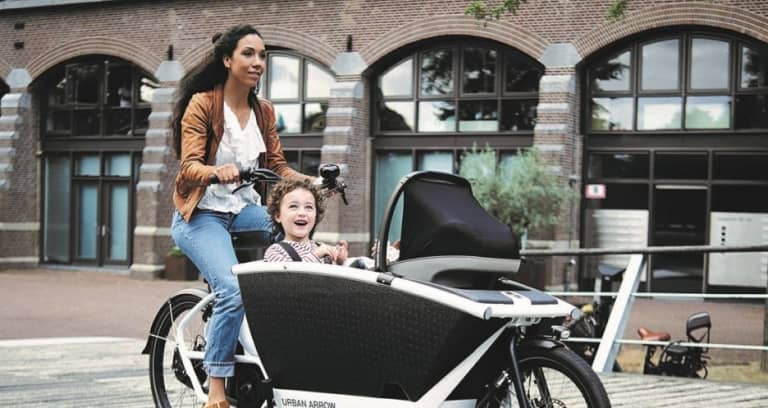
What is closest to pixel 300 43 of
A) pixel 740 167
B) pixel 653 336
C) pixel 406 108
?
pixel 406 108

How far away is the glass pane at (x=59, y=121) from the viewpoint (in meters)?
27.0

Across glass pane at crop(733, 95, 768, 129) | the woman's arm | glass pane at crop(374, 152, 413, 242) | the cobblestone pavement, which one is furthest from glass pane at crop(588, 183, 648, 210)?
the woman's arm

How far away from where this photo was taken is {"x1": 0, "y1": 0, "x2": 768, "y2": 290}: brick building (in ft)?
65.6

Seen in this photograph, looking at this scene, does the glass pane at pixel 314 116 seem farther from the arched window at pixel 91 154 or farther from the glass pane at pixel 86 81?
the glass pane at pixel 86 81

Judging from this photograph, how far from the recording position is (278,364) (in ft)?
13.7

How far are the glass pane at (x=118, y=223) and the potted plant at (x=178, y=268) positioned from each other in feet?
10.3

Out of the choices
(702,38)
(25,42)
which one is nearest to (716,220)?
(702,38)

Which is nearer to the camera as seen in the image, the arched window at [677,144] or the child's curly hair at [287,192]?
the child's curly hair at [287,192]

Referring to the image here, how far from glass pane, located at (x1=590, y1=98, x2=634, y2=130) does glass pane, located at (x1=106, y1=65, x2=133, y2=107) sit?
488 inches

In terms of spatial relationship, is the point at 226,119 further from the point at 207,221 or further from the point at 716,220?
the point at 716,220

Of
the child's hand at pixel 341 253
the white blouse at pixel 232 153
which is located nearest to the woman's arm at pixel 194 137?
the white blouse at pixel 232 153

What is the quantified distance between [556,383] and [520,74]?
18.5 m

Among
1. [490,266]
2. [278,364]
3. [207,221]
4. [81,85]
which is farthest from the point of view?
[81,85]

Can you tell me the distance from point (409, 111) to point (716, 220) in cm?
738
